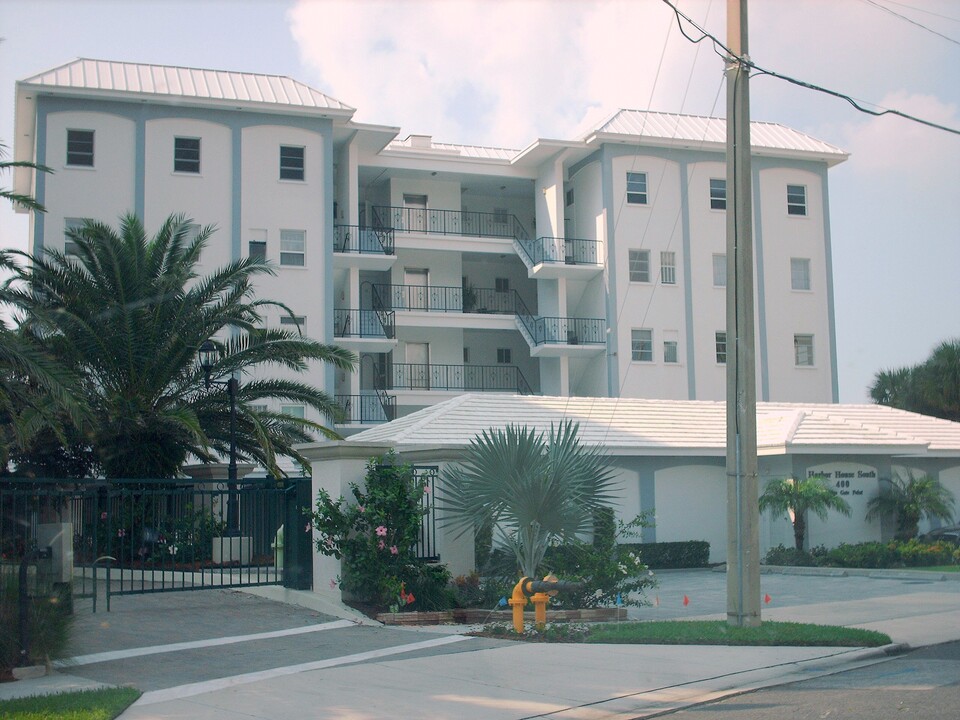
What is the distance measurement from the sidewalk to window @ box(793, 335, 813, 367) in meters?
29.2

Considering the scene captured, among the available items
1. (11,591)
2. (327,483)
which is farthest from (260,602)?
(11,591)

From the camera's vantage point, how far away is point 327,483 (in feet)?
50.9

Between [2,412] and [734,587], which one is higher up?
[2,412]

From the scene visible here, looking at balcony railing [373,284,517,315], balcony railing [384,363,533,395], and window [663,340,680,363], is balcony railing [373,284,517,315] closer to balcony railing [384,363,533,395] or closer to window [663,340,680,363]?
balcony railing [384,363,533,395]

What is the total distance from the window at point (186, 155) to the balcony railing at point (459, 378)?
1083 centimetres

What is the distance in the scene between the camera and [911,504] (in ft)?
93.8

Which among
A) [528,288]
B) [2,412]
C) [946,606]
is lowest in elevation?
[946,606]

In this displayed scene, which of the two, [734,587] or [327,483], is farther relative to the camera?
[327,483]

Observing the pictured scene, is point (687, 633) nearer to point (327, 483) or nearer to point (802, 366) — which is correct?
point (327, 483)

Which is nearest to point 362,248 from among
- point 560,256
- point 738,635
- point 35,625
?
point 560,256

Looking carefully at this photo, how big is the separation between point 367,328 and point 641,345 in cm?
1087

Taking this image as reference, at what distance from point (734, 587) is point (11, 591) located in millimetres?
8143

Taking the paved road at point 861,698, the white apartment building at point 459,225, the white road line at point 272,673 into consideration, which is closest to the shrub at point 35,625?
the white road line at point 272,673

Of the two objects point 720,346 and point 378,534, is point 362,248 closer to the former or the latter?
point 720,346
